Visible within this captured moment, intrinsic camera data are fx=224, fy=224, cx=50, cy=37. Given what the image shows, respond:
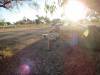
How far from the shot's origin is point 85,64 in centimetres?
1066

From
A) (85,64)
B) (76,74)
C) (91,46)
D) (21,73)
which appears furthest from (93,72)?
(91,46)

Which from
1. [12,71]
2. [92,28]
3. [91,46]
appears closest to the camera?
[12,71]

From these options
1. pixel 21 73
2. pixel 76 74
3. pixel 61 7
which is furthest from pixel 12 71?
pixel 61 7

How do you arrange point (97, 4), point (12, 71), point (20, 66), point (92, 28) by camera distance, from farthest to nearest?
1. point (92, 28)
2. point (97, 4)
3. point (20, 66)
4. point (12, 71)

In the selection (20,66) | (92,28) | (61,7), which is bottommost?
(20,66)

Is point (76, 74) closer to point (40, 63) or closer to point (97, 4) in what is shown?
point (40, 63)

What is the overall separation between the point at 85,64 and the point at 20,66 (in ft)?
10.1

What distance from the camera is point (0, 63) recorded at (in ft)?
36.9

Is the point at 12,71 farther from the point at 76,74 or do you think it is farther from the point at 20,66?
the point at 76,74

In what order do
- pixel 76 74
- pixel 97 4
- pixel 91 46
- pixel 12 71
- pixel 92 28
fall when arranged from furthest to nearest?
pixel 92 28 < pixel 91 46 < pixel 97 4 < pixel 12 71 < pixel 76 74

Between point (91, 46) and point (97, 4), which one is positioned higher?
point (97, 4)

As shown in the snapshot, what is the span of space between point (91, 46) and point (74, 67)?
6.76 m

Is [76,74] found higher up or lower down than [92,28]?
lower down

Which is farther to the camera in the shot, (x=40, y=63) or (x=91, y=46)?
(x=91, y=46)
